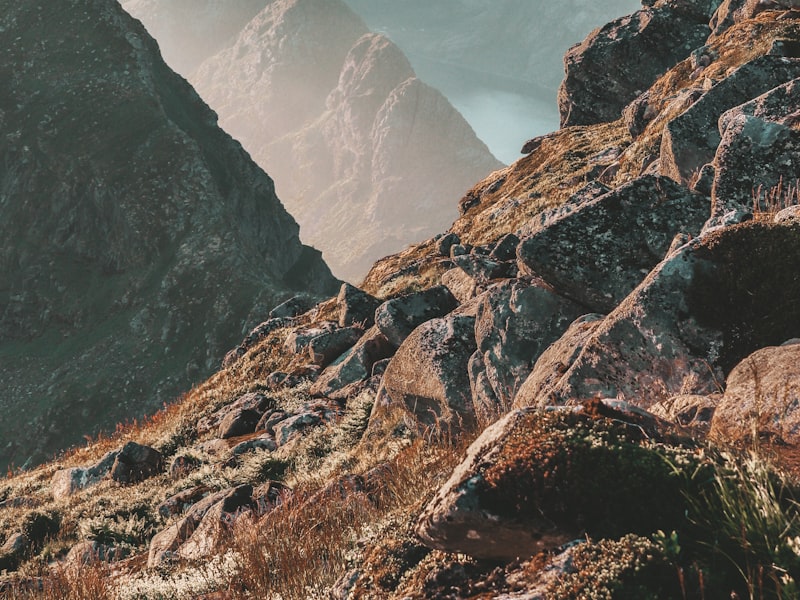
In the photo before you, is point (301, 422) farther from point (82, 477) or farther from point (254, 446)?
point (82, 477)

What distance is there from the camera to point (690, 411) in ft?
17.5

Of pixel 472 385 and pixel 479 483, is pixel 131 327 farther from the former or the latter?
pixel 479 483

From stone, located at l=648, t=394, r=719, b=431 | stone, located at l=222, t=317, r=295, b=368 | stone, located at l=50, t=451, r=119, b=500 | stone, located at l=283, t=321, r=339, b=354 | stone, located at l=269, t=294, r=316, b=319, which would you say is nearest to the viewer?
stone, located at l=648, t=394, r=719, b=431

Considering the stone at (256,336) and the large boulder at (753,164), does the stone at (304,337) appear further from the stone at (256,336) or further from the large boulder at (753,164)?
the large boulder at (753,164)

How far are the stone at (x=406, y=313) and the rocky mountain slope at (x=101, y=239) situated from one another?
179ft

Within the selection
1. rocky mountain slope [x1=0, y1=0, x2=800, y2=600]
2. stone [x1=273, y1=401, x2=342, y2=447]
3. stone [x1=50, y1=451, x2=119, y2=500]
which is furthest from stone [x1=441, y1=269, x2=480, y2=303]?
stone [x1=50, y1=451, x2=119, y2=500]

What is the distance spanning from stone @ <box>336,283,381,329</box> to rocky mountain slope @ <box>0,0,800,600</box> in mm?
109

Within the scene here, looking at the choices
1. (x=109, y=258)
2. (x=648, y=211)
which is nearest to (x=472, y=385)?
(x=648, y=211)

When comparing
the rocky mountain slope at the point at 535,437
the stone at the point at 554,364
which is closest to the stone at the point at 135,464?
the rocky mountain slope at the point at 535,437

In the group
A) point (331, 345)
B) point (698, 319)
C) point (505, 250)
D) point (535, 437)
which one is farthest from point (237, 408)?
point (535, 437)

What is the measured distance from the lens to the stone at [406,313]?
54.9ft

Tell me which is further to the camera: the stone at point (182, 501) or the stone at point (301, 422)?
the stone at point (301, 422)

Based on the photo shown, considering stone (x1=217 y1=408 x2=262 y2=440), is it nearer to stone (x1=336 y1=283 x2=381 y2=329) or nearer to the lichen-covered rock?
stone (x1=336 y1=283 x2=381 y2=329)

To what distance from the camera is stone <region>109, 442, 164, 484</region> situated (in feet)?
57.9
